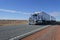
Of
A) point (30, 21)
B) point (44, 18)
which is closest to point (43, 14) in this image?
point (44, 18)

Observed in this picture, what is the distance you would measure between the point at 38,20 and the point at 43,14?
8.49 feet

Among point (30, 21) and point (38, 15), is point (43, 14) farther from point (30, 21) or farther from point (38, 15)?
point (30, 21)

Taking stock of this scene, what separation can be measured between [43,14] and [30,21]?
5.07m

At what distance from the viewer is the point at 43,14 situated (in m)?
49.8

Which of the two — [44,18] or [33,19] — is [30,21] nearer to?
[33,19]

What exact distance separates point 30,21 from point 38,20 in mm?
3047

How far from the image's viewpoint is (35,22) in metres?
50.1

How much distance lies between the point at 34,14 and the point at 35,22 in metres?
2.89

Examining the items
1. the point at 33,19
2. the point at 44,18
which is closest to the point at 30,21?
the point at 33,19

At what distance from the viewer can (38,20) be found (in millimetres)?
49688

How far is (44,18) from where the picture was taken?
167ft

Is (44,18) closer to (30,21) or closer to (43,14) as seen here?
(43,14)

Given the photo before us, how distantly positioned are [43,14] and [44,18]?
1684 mm

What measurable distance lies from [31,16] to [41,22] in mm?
4282
